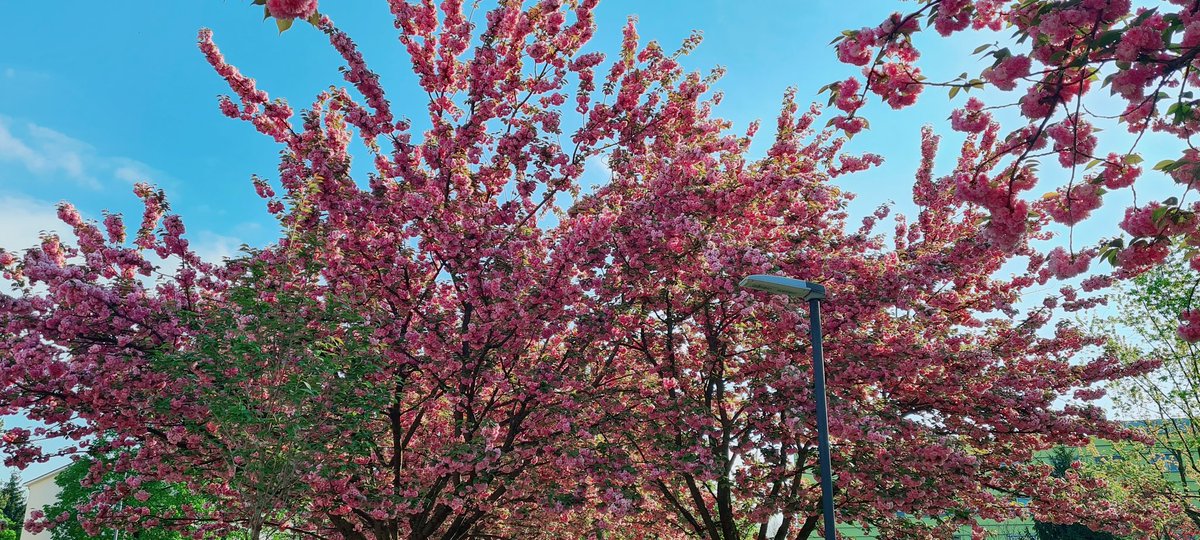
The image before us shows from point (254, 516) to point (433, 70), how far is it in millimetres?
6997

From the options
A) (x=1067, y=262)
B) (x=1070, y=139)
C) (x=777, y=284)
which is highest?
(x=777, y=284)

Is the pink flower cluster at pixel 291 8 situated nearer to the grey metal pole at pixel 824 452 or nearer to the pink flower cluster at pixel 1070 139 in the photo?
the pink flower cluster at pixel 1070 139

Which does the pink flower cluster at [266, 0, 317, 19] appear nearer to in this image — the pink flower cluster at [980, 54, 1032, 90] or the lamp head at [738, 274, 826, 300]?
the pink flower cluster at [980, 54, 1032, 90]

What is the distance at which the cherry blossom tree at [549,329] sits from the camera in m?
9.34

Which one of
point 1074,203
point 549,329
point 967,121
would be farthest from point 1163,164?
point 549,329

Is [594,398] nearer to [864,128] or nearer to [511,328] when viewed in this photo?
[511,328]

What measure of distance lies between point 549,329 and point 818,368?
4228 millimetres

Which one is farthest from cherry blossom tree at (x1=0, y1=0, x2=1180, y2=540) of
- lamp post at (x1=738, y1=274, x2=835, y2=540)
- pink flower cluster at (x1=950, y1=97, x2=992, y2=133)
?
pink flower cluster at (x1=950, y1=97, x2=992, y2=133)

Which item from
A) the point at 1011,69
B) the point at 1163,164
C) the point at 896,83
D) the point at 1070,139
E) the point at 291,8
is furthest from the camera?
the point at 896,83

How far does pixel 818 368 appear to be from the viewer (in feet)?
28.2

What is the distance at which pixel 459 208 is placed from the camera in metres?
A: 10.7

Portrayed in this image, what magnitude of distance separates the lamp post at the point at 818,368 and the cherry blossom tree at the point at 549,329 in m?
1.06

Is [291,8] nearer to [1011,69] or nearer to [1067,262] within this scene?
[1011,69]

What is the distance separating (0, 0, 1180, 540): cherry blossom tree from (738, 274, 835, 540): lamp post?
3.47 ft
